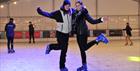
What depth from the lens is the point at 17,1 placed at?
34.0m

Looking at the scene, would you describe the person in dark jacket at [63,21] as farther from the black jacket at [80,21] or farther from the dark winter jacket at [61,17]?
the black jacket at [80,21]

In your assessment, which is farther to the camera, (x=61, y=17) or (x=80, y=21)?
(x=80, y=21)

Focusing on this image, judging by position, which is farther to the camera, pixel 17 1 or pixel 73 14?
pixel 17 1

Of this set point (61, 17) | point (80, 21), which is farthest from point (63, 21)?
point (80, 21)

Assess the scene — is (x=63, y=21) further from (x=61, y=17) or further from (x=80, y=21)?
(x=80, y=21)

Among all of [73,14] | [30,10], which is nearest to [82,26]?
[73,14]

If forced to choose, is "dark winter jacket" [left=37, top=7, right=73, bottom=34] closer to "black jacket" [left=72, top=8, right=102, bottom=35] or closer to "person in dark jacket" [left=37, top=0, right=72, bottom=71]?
"person in dark jacket" [left=37, top=0, right=72, bottom=71]

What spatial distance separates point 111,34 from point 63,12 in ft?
86.7

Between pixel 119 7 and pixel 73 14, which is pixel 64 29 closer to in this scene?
pixel 73 14

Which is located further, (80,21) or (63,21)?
(80,21)

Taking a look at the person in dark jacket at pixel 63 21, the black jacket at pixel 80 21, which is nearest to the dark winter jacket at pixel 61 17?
the person in dark jacket at pixel 63 21

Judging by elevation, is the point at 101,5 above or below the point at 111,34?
above

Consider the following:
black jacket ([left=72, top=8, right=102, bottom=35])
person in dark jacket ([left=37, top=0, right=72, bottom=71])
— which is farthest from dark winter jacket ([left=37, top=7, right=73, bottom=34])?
black jacket ([left=72, top=8, right=102, bottom=35])

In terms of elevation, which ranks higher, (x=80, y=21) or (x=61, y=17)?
(x=61, y=17)
